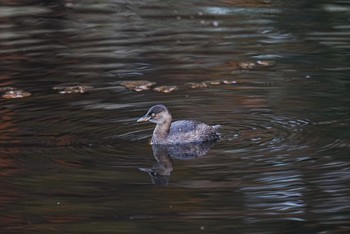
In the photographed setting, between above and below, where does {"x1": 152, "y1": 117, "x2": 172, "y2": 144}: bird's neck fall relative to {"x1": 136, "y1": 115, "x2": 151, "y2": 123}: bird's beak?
below

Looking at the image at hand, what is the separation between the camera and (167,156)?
9.73m

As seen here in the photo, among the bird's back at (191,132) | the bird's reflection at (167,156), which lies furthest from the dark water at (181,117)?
the bird's back at (191,132)

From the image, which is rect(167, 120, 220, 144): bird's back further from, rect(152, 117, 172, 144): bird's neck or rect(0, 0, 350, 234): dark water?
rect(0, 0, 350, 234): dark water

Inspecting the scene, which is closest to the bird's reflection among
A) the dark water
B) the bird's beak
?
the dark water

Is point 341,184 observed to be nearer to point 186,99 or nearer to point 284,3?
point 186,99

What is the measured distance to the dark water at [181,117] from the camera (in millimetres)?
7941

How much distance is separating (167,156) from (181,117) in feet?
4.43

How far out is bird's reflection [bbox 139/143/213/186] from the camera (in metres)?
8.91

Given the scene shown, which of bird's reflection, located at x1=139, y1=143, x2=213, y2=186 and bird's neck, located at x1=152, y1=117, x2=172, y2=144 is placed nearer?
bird's reflection, located at x1=139, y1=143, x2=213, y2=186

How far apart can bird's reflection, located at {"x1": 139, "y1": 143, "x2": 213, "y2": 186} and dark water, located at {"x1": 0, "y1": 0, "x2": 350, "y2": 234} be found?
26mm

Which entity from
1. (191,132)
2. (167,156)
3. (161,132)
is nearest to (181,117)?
(161,132)

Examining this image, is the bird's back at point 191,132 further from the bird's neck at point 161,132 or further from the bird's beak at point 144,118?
the bird's beak at point 144,118

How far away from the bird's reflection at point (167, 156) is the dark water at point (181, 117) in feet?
0.09

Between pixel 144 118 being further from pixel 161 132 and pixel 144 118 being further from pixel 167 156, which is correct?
pixel 167 156
